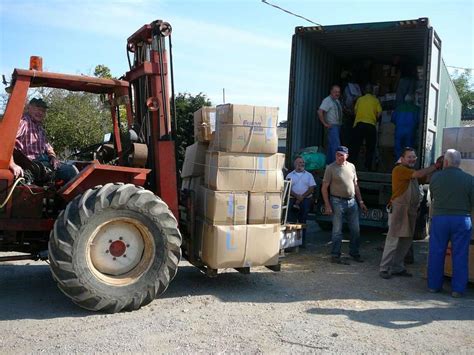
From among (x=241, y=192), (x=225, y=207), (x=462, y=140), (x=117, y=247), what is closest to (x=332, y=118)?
(x=462, y=140)

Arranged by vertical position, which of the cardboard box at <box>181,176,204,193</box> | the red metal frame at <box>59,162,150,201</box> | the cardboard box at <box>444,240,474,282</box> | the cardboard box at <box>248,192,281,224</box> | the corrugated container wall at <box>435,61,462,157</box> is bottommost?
the cardboard box at <box>444,240,474,282</box>

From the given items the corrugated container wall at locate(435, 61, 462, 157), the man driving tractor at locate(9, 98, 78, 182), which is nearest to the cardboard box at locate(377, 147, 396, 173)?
the corrugated container wall at locate(435, 61, 462, 157)

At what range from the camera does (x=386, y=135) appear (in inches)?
382

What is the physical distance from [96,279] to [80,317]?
368mm

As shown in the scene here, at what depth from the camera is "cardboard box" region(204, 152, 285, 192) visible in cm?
550

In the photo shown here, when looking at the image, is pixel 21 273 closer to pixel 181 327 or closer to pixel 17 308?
pixel 17 308

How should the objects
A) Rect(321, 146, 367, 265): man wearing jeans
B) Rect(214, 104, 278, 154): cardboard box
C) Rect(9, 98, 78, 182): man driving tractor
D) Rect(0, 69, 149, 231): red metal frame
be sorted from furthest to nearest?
1. Rect(321, 146, 367, 265): man wearing jeans
2. Rect(214, 104, 278, 154): cardboard box
3. Rect(9, 98, 78, 182): man driving tractor
4. Rect(0, 69, 149, 231): red metal frame

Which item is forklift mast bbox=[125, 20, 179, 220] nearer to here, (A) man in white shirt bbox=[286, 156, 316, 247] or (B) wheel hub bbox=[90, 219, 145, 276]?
(B) wheel hub bbox=[90, 219, 145, 276]

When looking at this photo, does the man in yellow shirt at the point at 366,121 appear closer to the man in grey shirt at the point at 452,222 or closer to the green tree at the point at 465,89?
the man in grey shirt at the point at 452,222

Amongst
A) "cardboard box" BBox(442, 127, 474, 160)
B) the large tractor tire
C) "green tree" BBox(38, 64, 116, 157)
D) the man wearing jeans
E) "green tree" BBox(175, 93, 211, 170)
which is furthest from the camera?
"green tree" BBox(38, 64, 116, 157)

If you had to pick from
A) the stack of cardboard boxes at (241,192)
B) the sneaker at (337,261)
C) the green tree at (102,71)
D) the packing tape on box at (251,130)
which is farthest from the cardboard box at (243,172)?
the green tree at (102,71)

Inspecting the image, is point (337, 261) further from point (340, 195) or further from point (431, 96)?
point (431, 96)

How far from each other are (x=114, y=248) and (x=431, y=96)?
226 inches

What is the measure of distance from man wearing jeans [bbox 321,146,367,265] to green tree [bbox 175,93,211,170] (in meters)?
5.05
